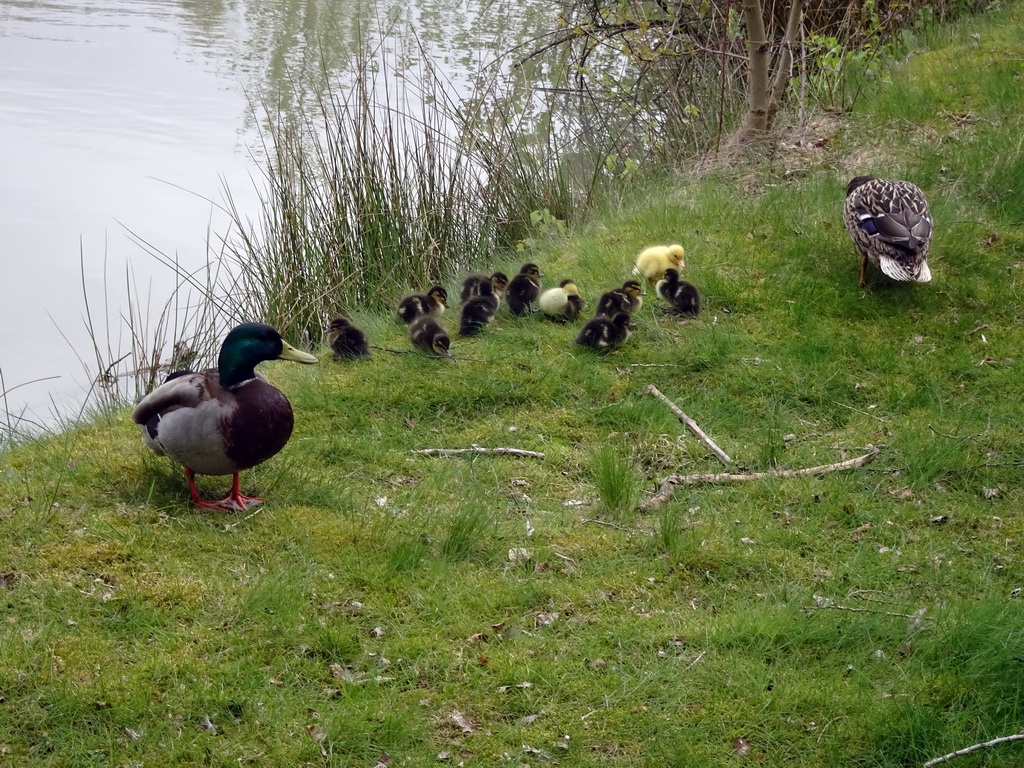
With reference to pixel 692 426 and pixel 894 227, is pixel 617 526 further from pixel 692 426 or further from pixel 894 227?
pixel 894 227

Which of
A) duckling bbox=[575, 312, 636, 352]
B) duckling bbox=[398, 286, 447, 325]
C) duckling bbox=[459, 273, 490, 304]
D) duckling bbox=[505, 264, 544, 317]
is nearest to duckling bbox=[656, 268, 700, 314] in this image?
duckling bbox=[575, 312, 636, 352]

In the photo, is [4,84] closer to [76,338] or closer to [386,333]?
Answer: [76,338]

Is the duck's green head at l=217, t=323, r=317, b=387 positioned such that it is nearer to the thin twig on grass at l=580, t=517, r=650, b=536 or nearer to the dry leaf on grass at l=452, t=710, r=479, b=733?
the thin twig on grass at l=580, t=517, r=650, b=536

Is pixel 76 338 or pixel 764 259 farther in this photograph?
pixel 76 338

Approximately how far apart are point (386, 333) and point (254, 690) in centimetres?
404

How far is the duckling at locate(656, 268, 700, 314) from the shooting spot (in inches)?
295

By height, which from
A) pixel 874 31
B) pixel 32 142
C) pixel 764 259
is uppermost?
pixel 874 31

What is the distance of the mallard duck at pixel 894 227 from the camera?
23.0ft

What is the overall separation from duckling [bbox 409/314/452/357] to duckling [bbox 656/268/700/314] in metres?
1.62

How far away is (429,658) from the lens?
4.29m

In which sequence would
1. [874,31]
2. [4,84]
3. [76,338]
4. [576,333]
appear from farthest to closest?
1. [4,84]
2. [874,31]
3. [76,338]
4. [576,333]

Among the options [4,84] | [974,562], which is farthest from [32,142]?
[974,562]

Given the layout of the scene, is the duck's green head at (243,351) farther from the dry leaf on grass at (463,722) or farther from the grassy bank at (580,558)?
the dry leaf on grass at (463,722)

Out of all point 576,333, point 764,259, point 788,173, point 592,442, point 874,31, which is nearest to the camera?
point 592,442
